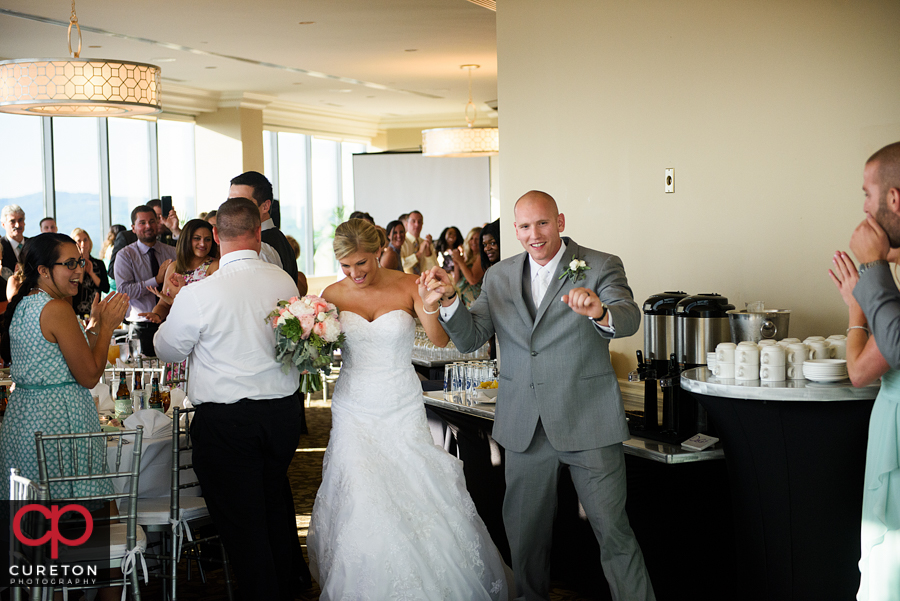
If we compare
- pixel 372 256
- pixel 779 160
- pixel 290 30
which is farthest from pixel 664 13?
pixel 290 30

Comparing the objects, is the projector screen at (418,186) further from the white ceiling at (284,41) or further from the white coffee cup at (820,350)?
the white coffee cup at (820,350)

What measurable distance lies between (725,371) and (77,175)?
417 inches

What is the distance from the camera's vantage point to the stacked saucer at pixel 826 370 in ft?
9.93

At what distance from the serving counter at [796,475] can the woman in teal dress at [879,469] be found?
0.35 metres

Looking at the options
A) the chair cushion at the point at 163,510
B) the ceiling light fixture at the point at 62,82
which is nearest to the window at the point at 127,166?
the ceiling light fixture at the point at 62,82

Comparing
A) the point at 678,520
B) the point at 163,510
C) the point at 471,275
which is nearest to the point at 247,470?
the point at 163,510

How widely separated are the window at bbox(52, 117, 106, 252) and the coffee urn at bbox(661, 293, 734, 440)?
9.58 m

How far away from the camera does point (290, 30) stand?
8.53 meters

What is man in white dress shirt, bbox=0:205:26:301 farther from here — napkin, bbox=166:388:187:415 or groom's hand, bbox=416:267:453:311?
groom's hand, bbox=416:267:453:311

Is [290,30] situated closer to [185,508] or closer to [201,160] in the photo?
[201,160]

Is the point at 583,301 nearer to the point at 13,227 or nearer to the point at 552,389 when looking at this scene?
the point at 552,389

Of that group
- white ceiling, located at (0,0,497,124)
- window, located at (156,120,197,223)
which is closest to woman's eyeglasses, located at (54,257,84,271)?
white ceiling, located at (0,0,497,124)

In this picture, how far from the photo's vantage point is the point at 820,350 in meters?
3.24

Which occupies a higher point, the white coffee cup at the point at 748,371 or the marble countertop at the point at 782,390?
the white coffee cup at the point at 748,371
